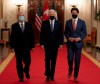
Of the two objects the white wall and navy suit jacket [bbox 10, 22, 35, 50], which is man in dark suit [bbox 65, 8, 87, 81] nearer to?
navy suit jacket [bbox 10, 22, 35, 50]

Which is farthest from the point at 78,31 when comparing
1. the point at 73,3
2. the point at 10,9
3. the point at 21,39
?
the point at 10,9

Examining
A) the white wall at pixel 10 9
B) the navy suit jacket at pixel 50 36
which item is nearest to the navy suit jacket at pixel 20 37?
the navy suit jacket at pixel 50 36

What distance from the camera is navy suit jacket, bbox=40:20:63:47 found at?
772cm

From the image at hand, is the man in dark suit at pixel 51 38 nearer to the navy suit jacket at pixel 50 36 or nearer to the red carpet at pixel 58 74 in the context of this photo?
the navy suit jacket at pixel 50 36

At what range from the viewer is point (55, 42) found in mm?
7738

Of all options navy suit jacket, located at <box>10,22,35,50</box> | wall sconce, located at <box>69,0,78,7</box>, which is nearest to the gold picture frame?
wall sconce, located at <box>69,0,78,7</box>

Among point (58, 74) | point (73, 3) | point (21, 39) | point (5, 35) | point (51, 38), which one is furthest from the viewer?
point (5, 35)

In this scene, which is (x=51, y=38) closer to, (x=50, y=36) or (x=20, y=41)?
(x=50, y=36)

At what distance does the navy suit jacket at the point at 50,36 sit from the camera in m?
7.72

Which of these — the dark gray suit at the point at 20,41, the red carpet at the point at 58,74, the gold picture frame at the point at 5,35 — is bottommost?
the red carpet at the point at 58,74

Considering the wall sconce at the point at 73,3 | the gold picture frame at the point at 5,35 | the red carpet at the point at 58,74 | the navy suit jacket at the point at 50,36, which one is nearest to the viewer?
the navy suit jacket at the point at 50,36

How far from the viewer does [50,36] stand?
25.3 feet

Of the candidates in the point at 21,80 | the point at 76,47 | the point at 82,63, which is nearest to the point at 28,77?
the point at 21,80

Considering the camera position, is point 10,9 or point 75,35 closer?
point 75,35
